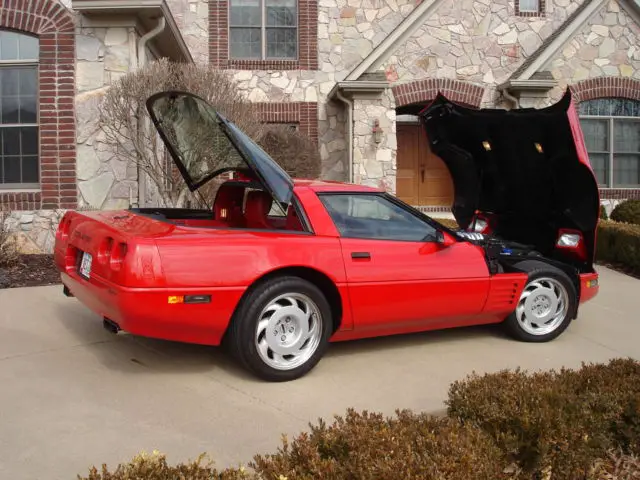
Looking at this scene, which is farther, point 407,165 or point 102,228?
point 407,165

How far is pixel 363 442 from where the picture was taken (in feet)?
8.27

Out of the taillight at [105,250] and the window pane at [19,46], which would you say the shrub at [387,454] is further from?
the window pane at [19,46]

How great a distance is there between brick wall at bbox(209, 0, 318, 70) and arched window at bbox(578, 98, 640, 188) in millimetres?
6511

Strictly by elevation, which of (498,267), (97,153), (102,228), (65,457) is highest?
(97,153)

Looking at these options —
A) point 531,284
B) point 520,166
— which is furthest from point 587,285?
point 520,166

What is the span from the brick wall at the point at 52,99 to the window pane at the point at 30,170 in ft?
1.34

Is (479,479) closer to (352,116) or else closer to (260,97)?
(352,116)

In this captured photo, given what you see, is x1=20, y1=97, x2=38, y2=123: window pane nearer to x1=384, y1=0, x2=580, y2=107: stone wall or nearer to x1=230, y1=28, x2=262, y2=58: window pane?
x1=230, y1=28, x2=262, y2=58: window pane

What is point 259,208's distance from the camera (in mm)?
5016

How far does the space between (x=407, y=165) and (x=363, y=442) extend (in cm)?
1416

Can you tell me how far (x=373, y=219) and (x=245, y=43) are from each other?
459 inches

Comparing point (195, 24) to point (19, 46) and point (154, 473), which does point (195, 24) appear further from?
point (154, 473)

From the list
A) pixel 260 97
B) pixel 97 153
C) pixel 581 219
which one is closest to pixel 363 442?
pixel 581 219

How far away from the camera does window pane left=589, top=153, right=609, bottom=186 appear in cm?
1496
